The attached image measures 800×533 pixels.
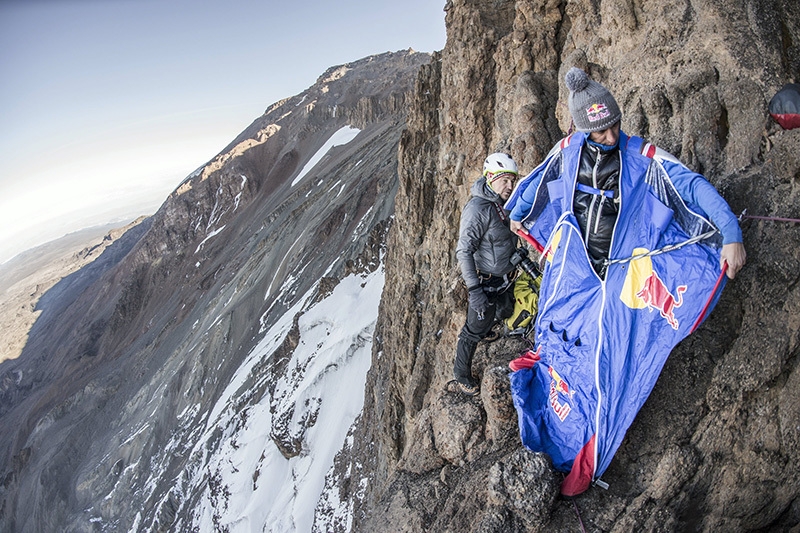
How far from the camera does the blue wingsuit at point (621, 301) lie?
338 cm

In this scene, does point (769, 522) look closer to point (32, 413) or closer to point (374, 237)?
point (374, 237)

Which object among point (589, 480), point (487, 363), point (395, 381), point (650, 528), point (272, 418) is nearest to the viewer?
point (650, 528)

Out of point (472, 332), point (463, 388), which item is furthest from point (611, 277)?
point (463, 388)

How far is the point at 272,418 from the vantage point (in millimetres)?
24016

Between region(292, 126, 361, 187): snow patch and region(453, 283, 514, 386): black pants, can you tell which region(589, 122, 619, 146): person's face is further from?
region(292, 126, 361, 187): snow patch

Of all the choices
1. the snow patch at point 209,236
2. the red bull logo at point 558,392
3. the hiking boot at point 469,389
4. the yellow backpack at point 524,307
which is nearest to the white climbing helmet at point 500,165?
the yellow backpack at point 524,307

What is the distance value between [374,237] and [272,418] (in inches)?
482

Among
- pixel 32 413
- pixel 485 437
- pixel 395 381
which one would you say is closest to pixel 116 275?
pixel 32 413

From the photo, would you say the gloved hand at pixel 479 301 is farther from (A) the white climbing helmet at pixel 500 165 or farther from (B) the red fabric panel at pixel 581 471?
(B) the red fabric panel at pixel 581 471

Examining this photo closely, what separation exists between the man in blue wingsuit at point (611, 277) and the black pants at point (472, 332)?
0.91 m

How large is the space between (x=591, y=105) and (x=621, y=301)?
1.56 m

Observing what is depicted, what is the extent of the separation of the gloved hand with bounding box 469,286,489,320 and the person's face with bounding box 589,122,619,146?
6.28 ft

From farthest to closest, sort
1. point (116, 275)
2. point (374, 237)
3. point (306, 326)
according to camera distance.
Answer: point (116, 275) → point (374, 237) → point (306, 326)

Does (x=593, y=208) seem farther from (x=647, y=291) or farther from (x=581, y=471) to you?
(x=581, y=471)
